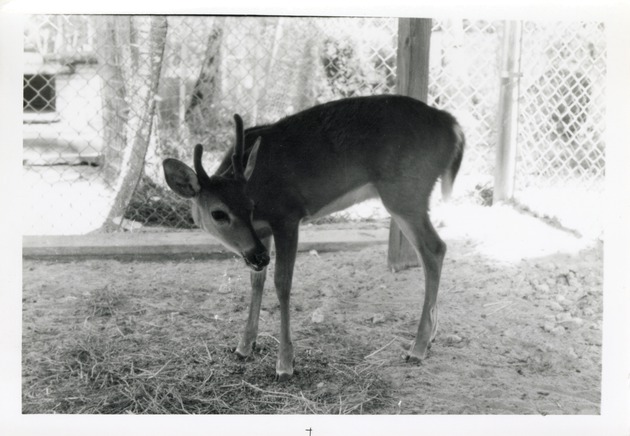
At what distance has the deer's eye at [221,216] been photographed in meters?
2.34

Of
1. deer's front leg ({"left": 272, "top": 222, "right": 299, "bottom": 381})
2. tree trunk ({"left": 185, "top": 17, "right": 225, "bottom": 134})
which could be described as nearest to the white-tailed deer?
deer's front leg ({"left": 272, "top": 222, "right": 299, "bottom": 381})

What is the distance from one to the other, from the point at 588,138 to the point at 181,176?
1.53m

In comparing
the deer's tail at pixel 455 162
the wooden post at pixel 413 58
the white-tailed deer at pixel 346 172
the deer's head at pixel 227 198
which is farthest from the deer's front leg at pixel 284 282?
the deer's tail at pixel 455 162

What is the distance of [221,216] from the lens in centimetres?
235

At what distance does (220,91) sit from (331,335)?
3.25 feet

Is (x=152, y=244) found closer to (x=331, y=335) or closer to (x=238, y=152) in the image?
(x=238, y=152)

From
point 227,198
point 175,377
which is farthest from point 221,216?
point 175,377

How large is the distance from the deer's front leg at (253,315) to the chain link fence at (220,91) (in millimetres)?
357

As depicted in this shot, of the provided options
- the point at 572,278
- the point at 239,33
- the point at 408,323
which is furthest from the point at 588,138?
the point at 239,33

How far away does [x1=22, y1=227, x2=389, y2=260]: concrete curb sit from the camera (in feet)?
8.48

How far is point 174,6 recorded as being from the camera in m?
2.53

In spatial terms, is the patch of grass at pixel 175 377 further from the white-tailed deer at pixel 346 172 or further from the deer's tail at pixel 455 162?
the deer's tail at pixel 455 162

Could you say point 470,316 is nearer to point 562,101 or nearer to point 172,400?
point 562,101

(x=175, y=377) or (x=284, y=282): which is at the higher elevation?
(x=284, y=282)
